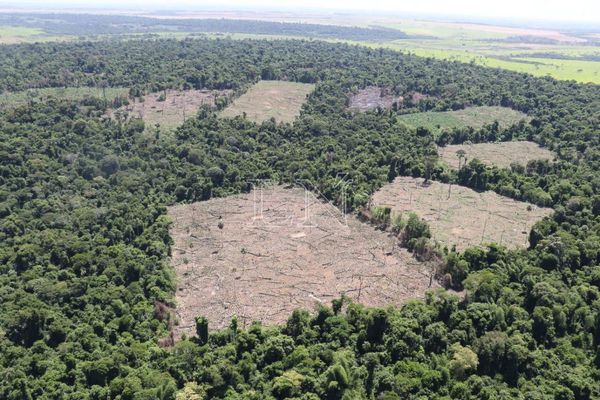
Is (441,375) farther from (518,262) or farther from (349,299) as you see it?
(518,262)

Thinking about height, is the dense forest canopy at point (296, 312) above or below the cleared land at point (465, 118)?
below

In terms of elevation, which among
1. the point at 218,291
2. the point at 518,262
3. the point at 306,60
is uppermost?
the point at 306,60

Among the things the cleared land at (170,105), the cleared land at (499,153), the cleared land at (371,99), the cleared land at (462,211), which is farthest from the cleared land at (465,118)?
the cleared land at (170,105)

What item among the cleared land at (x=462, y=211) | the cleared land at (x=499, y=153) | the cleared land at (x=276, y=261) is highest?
the cleared land at (x=499, y=153)

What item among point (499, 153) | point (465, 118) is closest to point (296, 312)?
point (499, 153)

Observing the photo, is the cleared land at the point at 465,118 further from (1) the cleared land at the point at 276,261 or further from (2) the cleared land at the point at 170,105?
(1) the cleared land at the point at 276,261

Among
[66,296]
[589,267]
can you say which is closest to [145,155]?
[66,296]

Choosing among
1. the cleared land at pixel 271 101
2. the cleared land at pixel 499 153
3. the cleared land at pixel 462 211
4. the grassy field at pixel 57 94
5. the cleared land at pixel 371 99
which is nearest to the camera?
the cleared land at pixel 462 211
